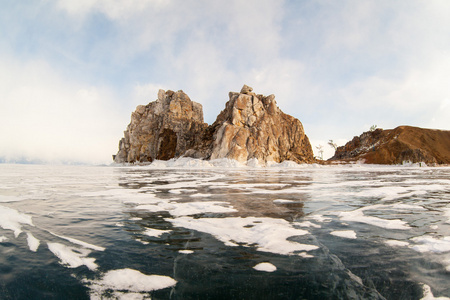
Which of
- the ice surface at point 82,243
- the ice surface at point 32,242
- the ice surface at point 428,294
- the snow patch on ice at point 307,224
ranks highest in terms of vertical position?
the ice surface at point 428,294

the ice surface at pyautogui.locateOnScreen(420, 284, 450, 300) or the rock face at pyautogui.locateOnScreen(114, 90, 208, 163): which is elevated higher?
the rock face at pyautogui.locateOnScreen(114, 90, 208, 163)

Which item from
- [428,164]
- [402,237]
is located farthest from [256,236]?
[428,164]

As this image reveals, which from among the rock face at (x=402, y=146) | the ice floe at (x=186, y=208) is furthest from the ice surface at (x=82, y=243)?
the rock face at (x=402, y=146)

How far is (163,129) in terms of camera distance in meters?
83.1

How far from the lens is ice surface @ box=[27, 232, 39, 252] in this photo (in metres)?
4.25

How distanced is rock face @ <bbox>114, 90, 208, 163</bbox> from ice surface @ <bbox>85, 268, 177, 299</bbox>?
7565cm

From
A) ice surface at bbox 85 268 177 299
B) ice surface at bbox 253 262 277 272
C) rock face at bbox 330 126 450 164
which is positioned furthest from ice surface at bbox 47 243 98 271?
rock face at bbox 330 126 450 164

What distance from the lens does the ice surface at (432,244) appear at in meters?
4.18

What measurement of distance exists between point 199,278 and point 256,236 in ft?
6.82

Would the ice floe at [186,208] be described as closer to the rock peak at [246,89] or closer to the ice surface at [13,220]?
the ice surface at [13,220]

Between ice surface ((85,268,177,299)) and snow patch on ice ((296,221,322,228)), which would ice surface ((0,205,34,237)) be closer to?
ice surface ((85,268,177,299))

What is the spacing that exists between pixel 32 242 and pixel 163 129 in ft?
266

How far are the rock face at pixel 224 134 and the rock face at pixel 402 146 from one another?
36.1m

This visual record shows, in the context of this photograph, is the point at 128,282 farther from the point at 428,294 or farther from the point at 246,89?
the point at 246,89
